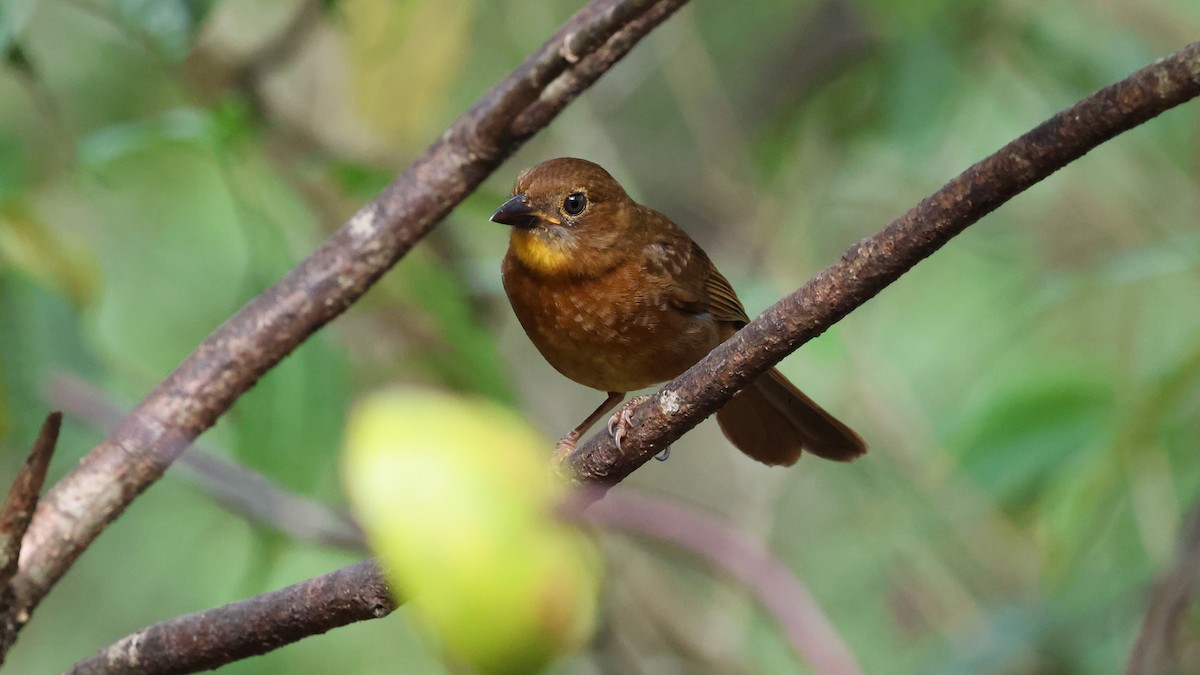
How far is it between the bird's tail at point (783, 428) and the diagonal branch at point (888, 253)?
136cm

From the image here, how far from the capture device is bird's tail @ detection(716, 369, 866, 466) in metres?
3.20

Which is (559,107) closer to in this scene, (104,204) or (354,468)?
(354,468)

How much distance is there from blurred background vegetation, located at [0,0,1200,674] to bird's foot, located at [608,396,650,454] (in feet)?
2.15

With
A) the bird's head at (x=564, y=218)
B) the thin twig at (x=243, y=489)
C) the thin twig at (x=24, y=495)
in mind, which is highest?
the bird's head at (x=564, y=218)

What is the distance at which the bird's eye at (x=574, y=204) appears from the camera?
11.0 ft

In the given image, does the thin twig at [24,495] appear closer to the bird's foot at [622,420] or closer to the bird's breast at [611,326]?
the bird's foot at [622,420]

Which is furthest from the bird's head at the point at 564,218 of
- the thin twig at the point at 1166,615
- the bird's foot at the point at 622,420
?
the thin twig at the point at 1166,615

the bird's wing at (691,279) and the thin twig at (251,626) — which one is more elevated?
the bird's wing at (691,279)

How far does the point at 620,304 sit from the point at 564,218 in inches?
12.9

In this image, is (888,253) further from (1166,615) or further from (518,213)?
(518,213)

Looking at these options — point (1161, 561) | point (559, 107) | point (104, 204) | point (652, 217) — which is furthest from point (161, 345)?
point (1161, 561)

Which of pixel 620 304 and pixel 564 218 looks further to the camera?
pixel 564 218

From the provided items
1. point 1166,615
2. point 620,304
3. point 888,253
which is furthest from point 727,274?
point 888,253

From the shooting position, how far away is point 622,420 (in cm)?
217
